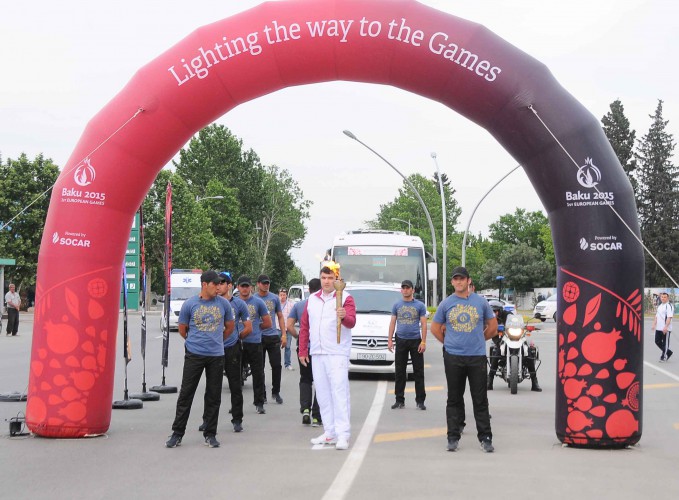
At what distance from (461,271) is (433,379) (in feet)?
28.7

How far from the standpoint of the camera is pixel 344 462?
9.26m

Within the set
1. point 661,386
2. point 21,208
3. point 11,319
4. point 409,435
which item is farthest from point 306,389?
point 21,208

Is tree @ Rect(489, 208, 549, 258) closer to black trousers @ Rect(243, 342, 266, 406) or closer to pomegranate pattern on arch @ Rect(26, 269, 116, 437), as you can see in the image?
black trousers @ Rect(243, 342, 266, 406)

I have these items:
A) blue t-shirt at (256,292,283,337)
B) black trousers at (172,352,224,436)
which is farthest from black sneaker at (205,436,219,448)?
blue t-shirt at (256,292,283,337)

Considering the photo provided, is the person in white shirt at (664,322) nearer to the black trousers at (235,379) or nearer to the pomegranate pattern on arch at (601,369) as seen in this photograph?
the pomegranate pattern on arch at (601,369)

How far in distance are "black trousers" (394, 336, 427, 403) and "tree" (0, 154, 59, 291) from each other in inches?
1878

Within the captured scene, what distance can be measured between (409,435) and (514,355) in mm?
5528

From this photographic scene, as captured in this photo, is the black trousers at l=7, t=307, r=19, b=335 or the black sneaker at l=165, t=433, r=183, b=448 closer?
the black sneaker at l=165, t=433, r=183, b=448

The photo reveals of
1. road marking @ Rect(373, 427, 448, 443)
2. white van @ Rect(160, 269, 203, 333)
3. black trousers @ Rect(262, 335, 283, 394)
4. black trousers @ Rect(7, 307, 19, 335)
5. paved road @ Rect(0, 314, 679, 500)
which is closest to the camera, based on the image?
paved road @ Rect(0, 314, 679, 500)

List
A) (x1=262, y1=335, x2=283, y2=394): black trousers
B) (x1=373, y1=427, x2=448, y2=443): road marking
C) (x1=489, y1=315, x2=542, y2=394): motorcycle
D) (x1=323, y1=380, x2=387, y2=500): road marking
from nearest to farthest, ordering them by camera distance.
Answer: (x1=323, y1=380, x2=387, y2=500): road marking → (x1=373, y1=427, x2=448, y2=443): road marking → (x1=262, y1=335, x2=283, y2=394): black trousers → (x1=489, y1=315, x2=542, y2=394): motorcycle

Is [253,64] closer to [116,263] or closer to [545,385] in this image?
[116,263]

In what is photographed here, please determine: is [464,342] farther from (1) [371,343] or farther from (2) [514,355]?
(1) [371,343]

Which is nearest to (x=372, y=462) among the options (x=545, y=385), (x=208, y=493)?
(x=208, y=493)

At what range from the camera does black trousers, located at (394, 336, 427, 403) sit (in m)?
14.0
